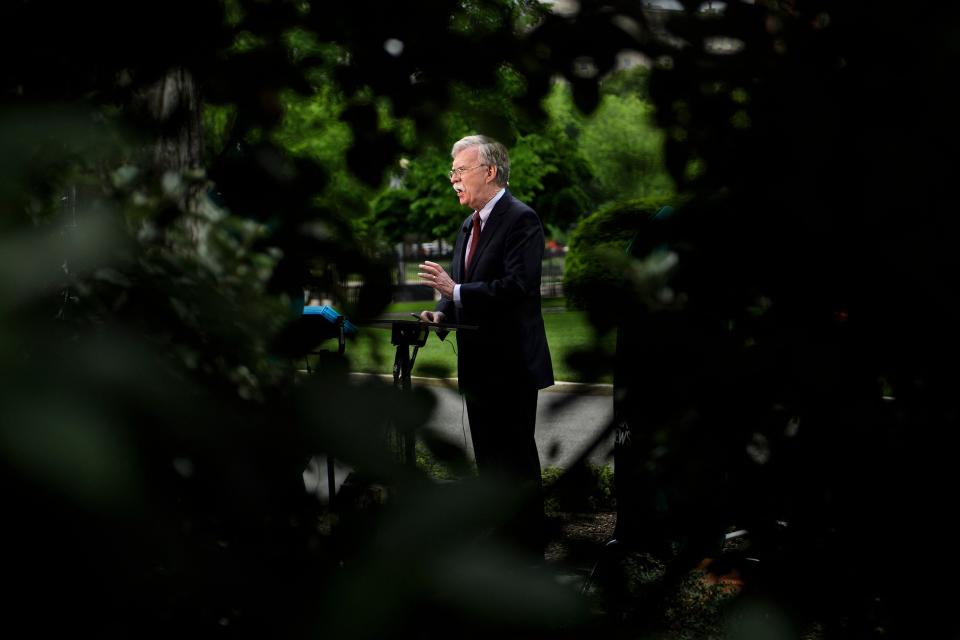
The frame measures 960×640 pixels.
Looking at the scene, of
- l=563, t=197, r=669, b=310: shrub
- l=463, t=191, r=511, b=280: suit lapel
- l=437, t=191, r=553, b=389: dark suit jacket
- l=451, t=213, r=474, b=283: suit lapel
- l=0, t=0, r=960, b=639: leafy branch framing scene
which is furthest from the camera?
l=451, t=213, r=474, b=283: suit lapel

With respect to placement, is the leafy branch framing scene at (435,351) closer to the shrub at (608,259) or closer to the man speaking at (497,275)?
the shrub at (608,259)

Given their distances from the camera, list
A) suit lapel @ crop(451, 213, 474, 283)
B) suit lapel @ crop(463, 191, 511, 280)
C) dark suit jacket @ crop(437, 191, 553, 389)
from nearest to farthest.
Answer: dark suit jacket @ crop(437, 191, 553, 389), suit lapel @ crop(463, 191, 511, 280), suit lapel @ crop(451, 213, 474, 283)

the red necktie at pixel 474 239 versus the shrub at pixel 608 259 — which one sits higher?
the shrub at pixel 608 259

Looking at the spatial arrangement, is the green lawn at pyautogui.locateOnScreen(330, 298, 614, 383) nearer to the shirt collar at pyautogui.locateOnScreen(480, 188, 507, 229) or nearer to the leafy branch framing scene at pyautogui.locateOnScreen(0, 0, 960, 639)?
the leafy branch framing scene at pyautogui.locateOnScreen(0, 0, 960, 639)

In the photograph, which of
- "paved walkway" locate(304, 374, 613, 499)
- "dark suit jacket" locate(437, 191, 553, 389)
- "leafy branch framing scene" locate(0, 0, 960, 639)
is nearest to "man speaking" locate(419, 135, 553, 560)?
"dark suit jacket" locate(437, 191, 553, 389)

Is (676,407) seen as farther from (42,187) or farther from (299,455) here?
(42,187)

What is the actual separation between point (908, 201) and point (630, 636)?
0.61 m

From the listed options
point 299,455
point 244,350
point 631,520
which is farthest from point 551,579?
point 631,520

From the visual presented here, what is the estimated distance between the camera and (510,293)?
439 cm

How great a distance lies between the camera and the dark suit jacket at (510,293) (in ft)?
14.4

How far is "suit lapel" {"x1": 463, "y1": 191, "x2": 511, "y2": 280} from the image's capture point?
4555 mm

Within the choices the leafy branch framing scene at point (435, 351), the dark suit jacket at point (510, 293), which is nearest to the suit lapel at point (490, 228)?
the dark suit jacket at point (510, 293)

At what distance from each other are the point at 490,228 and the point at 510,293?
364mm

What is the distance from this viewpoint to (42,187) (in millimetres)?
565
